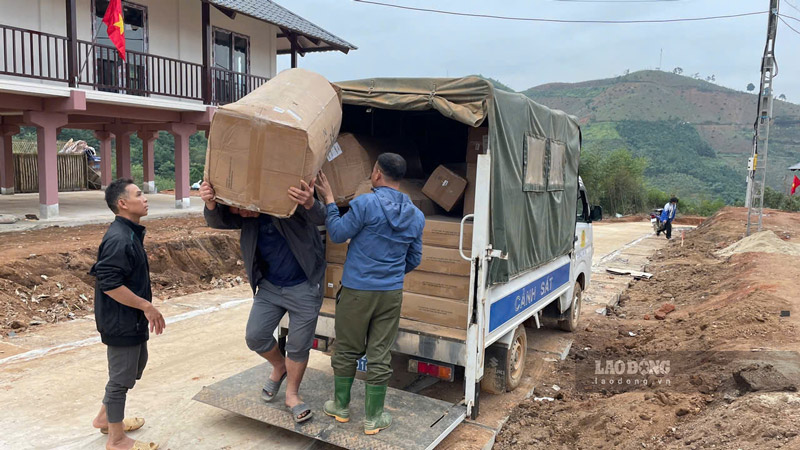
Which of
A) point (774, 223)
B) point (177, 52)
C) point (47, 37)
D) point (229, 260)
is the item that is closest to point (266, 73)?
point (177, 52)

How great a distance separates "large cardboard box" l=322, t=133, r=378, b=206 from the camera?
5.03 m

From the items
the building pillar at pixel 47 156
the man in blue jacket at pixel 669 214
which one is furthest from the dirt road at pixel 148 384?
the man in blue jacket at pixel 669 214

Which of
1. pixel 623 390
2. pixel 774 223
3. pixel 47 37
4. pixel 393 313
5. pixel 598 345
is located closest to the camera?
pixel 393 313

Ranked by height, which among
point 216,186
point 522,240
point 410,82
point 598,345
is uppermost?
point 410,82

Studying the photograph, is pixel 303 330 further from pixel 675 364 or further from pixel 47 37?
pixel 47 37

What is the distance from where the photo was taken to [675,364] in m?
6.19

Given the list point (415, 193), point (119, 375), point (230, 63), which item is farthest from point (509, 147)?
point (230, 63)

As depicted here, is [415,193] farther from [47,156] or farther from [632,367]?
[47,156]

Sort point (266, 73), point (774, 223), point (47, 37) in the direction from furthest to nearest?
point (774, 223)
point (266, 73)
point (47, 37)

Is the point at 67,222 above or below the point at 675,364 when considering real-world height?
above

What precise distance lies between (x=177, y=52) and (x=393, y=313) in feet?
44.6

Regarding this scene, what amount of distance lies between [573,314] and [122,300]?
5686 millimetres

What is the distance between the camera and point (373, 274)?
3691 millimetres

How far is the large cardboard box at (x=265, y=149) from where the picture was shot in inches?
131
